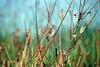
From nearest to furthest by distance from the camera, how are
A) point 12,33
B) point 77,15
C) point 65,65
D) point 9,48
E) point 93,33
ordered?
point 77,15 → point 65,65 → point 93,33 → point 9,48 → point 12,33

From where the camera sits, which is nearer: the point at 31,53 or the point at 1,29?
the point at 31,53

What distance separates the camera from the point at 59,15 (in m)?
1.69

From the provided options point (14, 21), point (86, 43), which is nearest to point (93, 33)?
point (86, 43)

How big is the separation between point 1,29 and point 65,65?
125 cm

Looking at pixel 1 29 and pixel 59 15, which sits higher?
pixel 59 15

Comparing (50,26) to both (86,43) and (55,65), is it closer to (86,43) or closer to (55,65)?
(55,65)

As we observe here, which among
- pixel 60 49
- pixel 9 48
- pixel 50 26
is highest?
pixel 50 26

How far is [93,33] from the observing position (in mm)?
2555

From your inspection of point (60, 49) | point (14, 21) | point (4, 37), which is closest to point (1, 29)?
point (4, 37)

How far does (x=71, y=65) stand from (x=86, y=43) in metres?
0.74

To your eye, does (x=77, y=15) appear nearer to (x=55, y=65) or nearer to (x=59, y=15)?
(x=59, y=15)

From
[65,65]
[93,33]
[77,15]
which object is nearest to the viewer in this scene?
[77,15]

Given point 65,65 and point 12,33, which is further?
point 12,33

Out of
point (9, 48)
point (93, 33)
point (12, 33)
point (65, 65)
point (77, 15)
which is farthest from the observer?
point (12, 33)
